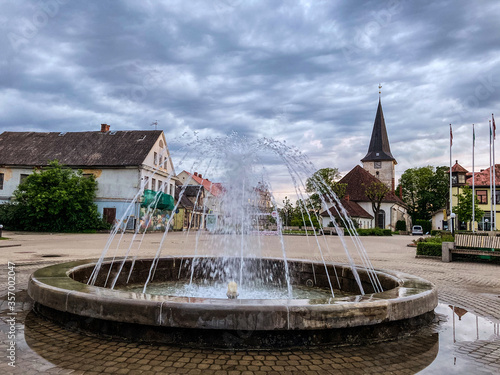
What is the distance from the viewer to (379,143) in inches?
3226

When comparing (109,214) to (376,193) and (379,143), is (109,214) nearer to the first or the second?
(376,193)

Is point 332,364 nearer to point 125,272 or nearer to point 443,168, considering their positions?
point 125,272

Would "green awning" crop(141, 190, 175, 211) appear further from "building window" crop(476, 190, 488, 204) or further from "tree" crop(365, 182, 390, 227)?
"building window" crop(476, 190, 488, 204)

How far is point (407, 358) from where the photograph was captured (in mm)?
4250

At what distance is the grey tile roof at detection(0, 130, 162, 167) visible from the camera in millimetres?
40875

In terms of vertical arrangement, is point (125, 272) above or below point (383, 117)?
below

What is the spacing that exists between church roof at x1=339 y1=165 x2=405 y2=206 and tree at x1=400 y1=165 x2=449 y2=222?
12.8 m

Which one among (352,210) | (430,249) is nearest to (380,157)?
(352,210)

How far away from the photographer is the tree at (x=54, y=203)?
35938 mm

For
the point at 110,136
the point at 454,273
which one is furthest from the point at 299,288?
the point at 110,136

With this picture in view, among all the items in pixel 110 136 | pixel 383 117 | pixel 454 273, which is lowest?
pixel 454 273

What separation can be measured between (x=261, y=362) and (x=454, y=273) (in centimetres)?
1059

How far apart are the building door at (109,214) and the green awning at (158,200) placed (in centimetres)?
307

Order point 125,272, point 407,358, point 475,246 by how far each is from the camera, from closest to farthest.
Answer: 1. point 407,358
2. point 125,272
3. point 475,246
